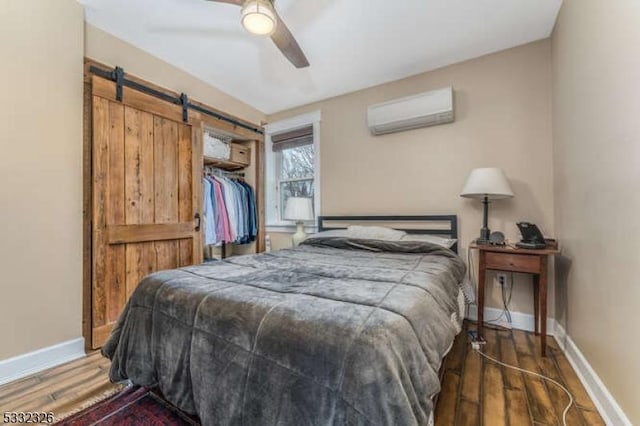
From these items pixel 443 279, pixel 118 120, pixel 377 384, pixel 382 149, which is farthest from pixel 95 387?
pixel 382 149

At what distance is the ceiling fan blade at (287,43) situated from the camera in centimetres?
175

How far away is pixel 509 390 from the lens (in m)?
1.54

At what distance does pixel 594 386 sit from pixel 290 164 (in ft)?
11.5

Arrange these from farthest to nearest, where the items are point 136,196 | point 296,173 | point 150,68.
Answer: point 296,173, point 150,68, point 136,196

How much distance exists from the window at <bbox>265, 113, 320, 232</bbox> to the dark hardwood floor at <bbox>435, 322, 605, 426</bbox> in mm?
2241

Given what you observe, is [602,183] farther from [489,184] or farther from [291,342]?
[291,342]

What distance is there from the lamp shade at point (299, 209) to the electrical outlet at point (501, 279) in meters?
1.97

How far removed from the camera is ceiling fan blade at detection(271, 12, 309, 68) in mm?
1747

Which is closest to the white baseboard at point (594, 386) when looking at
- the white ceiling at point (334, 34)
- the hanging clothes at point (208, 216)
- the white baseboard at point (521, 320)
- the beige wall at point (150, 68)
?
the white baseboard at point (521, 320)

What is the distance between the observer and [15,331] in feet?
5.70

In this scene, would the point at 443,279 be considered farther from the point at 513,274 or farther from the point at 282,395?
the point at 513,274

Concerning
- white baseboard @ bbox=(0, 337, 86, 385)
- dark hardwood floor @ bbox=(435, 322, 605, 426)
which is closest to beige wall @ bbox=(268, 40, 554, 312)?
dark hardwood floor @ bbox=(435, 322, 605, 426)

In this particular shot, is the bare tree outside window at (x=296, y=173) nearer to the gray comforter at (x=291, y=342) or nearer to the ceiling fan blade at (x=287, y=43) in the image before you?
the ceiling fan blade at (x=287, y=43)

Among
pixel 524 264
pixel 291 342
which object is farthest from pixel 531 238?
pixel 291 342
